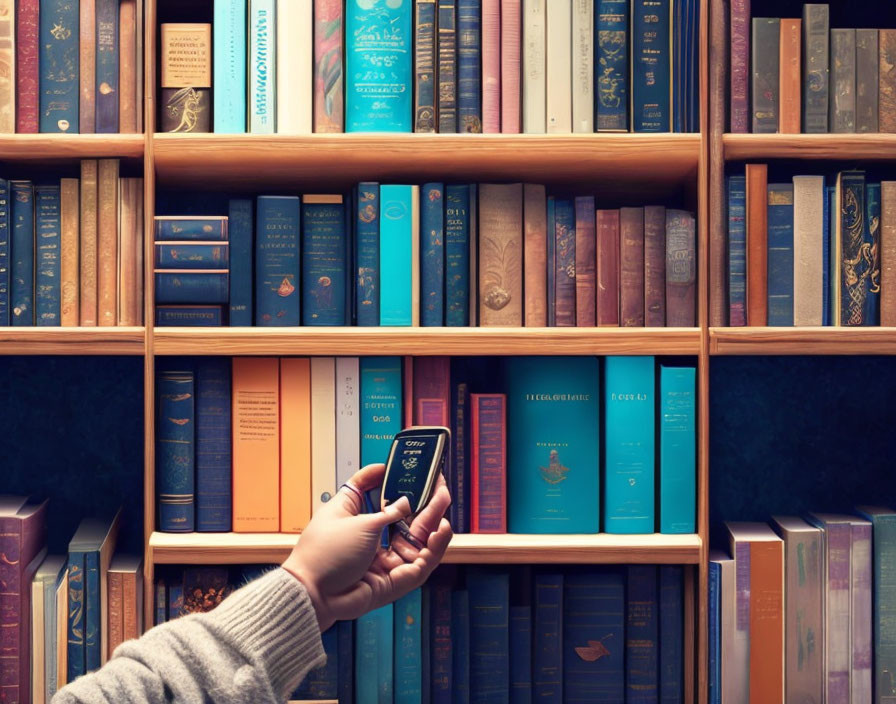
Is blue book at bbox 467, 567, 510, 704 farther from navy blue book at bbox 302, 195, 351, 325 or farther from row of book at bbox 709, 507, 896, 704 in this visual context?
navy blue book at bbox 302, 195, 351, 325

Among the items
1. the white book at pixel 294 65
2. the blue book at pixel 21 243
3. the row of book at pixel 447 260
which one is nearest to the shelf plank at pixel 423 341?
the row of book at pixel 447 260

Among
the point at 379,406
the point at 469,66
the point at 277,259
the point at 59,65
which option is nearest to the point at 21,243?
the point at 59,65

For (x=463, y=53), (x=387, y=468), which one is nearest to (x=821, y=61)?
(x=463, y=53)

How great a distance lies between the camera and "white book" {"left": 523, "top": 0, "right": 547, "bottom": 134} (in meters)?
1.37

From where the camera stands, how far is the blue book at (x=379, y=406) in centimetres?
138

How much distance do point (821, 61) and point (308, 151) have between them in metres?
0.89

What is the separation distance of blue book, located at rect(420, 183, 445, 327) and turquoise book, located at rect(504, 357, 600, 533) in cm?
19

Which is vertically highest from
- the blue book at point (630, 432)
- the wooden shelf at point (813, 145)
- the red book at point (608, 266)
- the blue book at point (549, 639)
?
the wooden shelf at point (813, 145)

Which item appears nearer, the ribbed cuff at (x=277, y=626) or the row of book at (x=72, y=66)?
the ribbed cuff at (x=277, y=626)

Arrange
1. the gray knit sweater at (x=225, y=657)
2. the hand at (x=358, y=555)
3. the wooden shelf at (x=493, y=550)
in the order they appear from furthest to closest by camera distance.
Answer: the wooden shelf at (x=493, y=550), the hand at (x=358, y=555), the gray knit sweater at (x=225, y=657)

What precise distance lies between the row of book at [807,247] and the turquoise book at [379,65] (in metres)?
0.58

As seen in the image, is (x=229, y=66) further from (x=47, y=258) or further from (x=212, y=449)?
(x=212, y=449)

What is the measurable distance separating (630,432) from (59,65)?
116 cm

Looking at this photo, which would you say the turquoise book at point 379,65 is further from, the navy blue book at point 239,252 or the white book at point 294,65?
the navy blue book at point 239,252
